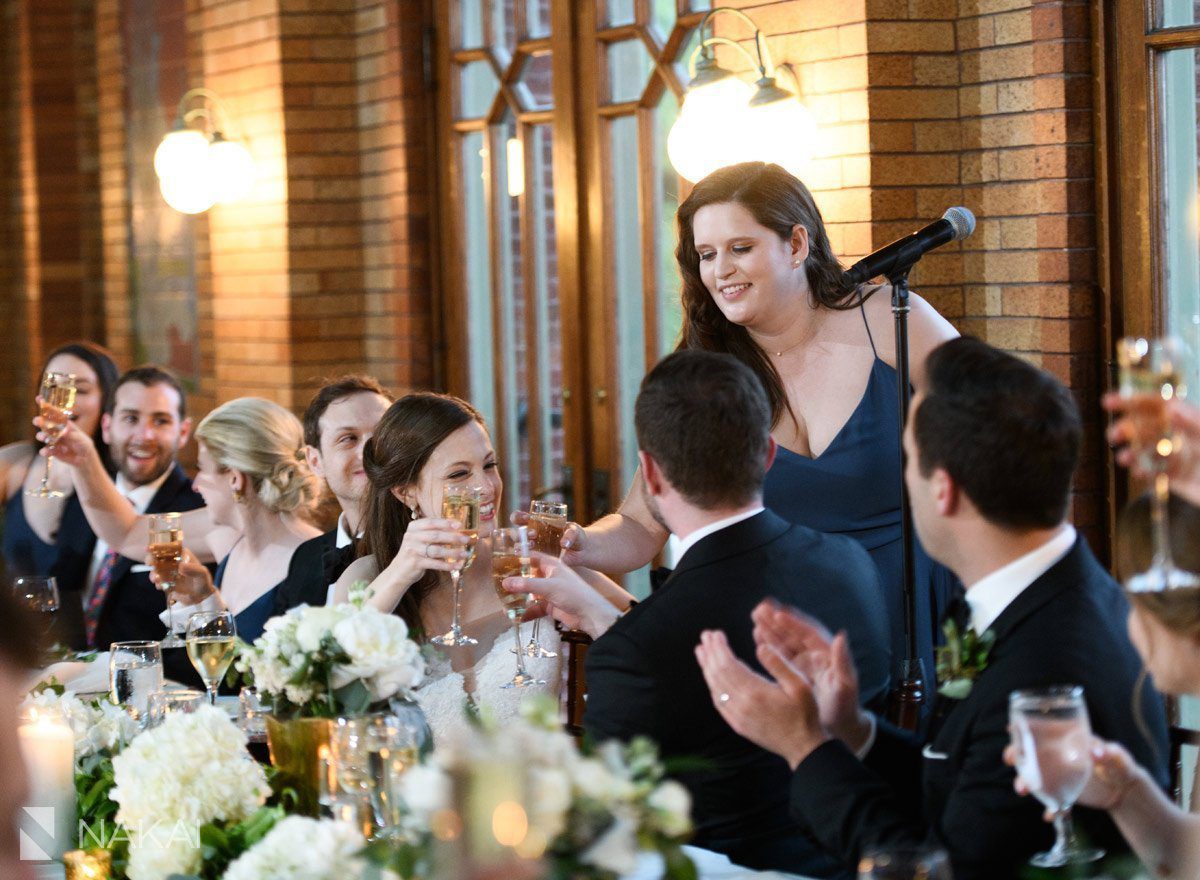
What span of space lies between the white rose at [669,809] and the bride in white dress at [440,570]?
1.78 m

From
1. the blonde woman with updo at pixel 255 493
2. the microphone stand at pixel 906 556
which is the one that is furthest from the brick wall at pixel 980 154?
the blonde woman with updo at pixel 255 493

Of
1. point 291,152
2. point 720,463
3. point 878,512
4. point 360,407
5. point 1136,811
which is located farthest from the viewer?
point 291,152

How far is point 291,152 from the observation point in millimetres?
6637

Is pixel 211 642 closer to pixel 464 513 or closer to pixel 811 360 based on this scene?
pixel 464 513

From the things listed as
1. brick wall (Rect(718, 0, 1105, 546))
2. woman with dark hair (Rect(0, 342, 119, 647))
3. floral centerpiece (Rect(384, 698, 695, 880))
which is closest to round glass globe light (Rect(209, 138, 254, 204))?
woman with dark hair (Rect(0, 342, 119, 647))

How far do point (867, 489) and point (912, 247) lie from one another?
67 cm

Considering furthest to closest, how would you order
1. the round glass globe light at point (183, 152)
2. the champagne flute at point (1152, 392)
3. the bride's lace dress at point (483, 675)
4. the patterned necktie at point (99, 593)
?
the round glass globe light at point (183, 152), the patterned necktie at point (99, 593), the bride's lace dress at point (483, 675), the champagne flute at point (1152, 392)

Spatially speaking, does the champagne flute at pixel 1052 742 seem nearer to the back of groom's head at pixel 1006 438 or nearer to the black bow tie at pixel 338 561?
the back of groom's head at pixel 1006 438

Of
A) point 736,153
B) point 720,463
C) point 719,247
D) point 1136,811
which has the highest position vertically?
point 736,153

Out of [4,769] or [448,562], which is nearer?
[4,769]

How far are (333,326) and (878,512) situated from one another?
359 centimetres

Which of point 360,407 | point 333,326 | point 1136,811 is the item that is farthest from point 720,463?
point 333,326

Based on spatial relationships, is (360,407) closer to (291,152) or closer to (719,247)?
(719,247)

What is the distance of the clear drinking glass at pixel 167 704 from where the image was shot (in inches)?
114
